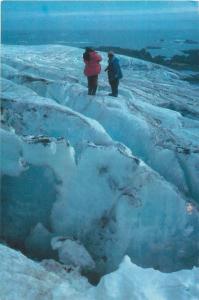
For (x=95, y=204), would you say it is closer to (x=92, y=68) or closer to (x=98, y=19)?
(x=92, y=68)

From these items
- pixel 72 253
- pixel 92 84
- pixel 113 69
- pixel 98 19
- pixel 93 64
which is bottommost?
pixel 98 19

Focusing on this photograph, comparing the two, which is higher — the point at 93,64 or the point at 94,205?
the point at 93,64

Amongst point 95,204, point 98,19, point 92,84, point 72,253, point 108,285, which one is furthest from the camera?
point 98,19

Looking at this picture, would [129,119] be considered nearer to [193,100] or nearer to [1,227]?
[1,227]

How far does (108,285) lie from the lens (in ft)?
15.6

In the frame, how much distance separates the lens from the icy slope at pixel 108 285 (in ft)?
15.5

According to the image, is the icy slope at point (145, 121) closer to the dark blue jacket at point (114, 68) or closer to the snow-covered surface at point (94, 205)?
the dark blue jacket at point (114, 68)

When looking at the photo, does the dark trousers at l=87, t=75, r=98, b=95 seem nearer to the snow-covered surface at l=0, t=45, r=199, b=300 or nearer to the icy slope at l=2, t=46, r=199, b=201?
the icy slope at l=2, t=46, r=199, b=201

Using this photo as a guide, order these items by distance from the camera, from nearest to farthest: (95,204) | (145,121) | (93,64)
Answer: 1. (95,204)
2. (145,121)
3. (93,64)

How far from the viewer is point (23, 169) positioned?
23.4 feet

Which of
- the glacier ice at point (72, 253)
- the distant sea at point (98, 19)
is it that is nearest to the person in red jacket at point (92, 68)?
the glacier ice at point (72, 253)

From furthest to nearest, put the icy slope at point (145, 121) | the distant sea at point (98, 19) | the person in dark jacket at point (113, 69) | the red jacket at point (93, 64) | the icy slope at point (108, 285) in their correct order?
the distant sea at point (98, 19), the person in dark jacket at point (113, 69), the red jacket at point (93, 64), the icy slope at point (145, 121), the icy slope at point (108, 285)

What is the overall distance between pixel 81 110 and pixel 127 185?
135 inches

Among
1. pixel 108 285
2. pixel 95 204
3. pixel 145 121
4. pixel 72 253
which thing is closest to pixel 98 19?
pixel 145 121
